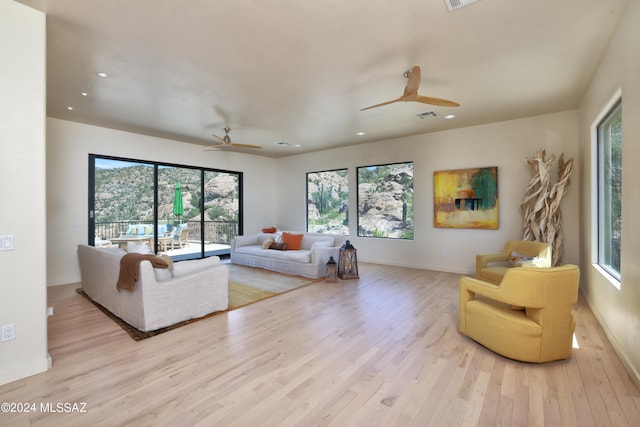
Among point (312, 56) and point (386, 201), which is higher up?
point (312, 56)

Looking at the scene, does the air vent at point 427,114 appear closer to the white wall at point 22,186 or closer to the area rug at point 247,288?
the area rug at point 247,288

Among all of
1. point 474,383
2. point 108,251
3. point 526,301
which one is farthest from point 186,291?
point 526,301

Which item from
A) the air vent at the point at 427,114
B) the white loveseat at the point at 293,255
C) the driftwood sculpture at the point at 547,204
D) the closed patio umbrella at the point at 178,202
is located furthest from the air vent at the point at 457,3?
the closed patio umbrella at the point at 178,202

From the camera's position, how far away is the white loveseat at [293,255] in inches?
219

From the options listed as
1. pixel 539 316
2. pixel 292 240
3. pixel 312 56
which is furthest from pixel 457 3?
pixel 292 240

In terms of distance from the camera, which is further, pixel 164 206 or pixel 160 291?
pixel 164 206

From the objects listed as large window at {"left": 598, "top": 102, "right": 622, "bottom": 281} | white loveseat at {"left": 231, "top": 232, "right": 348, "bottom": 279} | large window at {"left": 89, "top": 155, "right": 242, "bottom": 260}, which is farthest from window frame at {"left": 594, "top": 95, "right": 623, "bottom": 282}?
large window at {"left": 89, "top": 155, "right": 242, "bottom": 260}

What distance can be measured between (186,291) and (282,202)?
5558 mm

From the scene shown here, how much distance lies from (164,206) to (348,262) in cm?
426

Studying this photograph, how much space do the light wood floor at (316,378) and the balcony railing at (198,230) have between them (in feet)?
8.49

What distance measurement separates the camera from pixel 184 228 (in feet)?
22.6

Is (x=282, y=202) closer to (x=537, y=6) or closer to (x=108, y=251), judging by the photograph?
(x=108, y=251)

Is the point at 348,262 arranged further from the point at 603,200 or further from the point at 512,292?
the point at 603,200

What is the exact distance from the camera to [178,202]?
6.75 m
